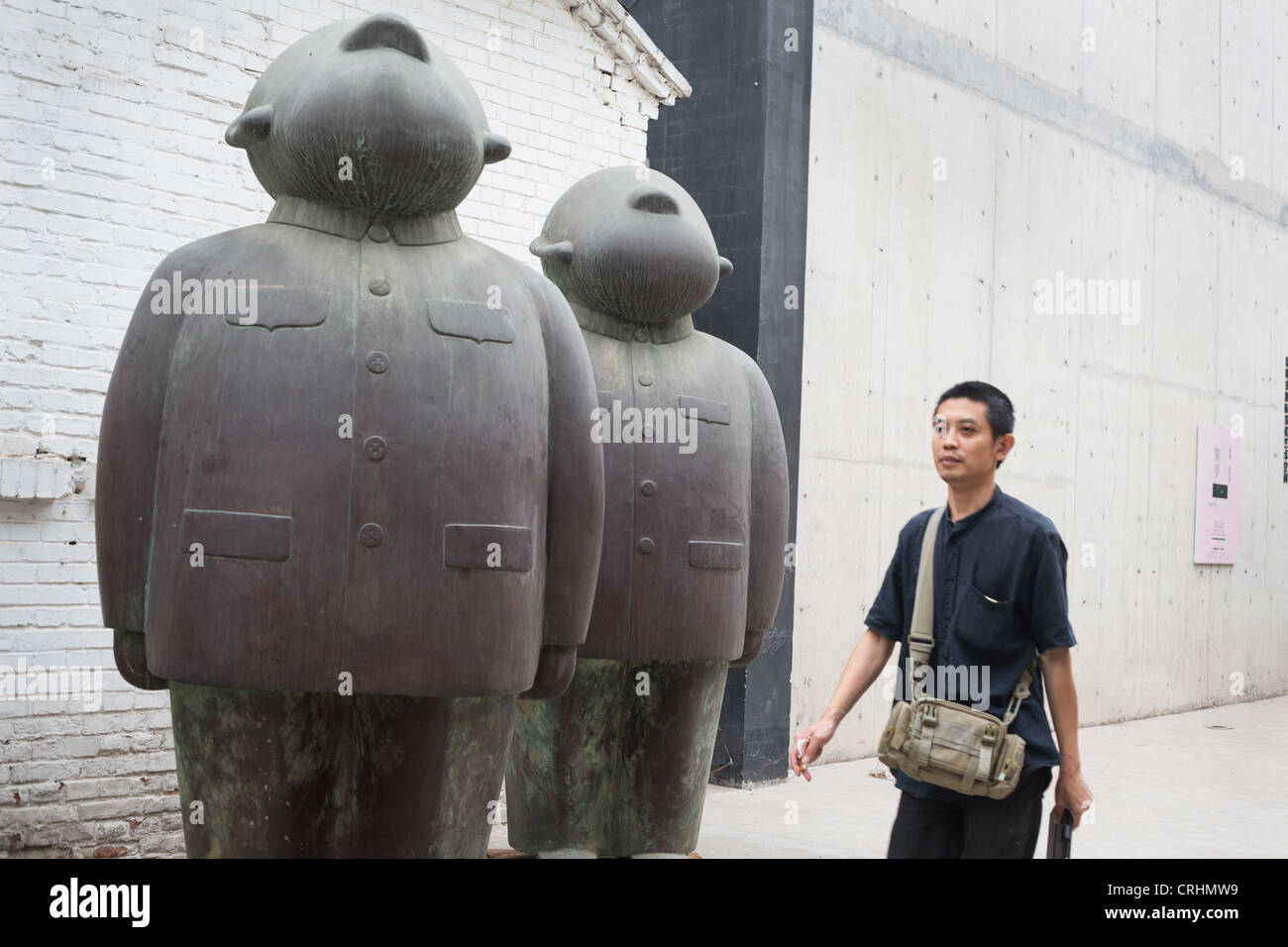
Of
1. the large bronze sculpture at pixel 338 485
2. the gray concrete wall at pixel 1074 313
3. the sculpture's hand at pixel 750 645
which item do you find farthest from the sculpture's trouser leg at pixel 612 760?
the gray concrete wall at pixel 1074 313

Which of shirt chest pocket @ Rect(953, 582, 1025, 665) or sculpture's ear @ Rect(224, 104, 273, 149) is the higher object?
sculpture's ear @ Rect(224, 104, 273, 149)

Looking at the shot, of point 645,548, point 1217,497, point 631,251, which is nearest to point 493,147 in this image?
point 631,251

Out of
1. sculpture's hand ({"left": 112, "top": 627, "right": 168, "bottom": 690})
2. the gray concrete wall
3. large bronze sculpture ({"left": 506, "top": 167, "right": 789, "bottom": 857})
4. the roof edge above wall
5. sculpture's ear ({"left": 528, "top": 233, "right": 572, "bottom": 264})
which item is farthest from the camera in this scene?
the gray concrete wall

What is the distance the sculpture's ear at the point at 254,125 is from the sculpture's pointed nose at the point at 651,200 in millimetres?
1375

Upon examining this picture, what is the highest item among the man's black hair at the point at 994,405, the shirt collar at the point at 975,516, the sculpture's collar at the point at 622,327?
the sculpture's collar at the point at 622,327

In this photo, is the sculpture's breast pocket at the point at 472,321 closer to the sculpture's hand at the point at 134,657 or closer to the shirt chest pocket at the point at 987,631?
the sculpture's hand at the point at 134,657

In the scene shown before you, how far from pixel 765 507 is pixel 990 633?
1519mm

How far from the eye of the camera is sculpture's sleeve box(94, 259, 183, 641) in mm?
3141

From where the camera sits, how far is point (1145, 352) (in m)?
10.6

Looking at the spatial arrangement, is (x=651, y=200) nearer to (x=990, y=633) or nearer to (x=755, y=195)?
(x=990, y=633)

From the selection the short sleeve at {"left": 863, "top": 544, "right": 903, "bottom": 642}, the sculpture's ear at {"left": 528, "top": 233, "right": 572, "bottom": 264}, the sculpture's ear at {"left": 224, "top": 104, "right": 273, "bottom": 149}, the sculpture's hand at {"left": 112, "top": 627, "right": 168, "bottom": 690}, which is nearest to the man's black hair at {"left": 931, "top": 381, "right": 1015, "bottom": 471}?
the short sleeve at {"left": 863, "top": 544, "right": 903, "bottom": 642}

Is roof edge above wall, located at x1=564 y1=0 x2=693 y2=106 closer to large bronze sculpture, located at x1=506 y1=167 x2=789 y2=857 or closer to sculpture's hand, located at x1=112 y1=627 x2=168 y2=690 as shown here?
large bronze sculpture, located at x1=506 y1=167 x2=789 y2=857

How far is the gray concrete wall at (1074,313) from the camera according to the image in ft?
26.2

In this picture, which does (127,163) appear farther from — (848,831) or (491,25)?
(848,831)
